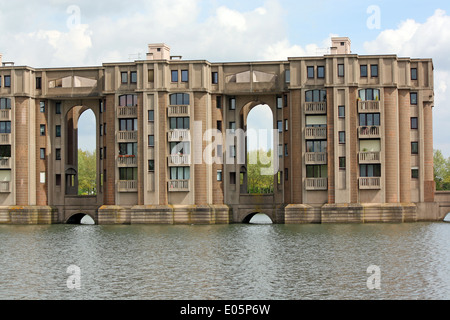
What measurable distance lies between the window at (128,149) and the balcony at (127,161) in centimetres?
56

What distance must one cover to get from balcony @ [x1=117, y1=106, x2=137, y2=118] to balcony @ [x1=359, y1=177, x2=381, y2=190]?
31.9 meters

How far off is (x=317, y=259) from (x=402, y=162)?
152 feet

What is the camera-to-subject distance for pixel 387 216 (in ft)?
322

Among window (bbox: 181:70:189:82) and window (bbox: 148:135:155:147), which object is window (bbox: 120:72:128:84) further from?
window (bbox: 148:135:155:147)

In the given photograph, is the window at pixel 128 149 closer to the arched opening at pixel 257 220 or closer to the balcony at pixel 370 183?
the arched opening at pixel 257 220

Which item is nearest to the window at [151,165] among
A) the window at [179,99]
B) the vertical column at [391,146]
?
the window at [179,99]

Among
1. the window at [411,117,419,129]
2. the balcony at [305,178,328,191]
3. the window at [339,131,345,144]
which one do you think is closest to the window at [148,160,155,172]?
the balcony at [305,178,328,191]

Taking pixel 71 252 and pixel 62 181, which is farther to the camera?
pixel 62 181

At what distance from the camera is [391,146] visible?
100 metres

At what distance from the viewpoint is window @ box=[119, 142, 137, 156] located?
10425 centimetres

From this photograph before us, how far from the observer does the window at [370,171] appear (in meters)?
100
